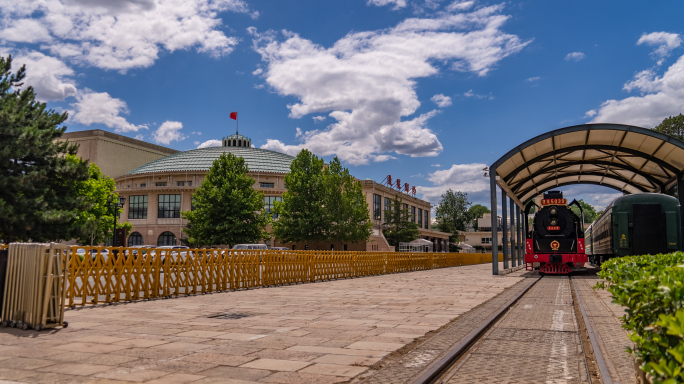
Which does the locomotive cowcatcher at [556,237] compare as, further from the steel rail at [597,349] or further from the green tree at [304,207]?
the green tree at [304,207]

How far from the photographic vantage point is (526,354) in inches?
266

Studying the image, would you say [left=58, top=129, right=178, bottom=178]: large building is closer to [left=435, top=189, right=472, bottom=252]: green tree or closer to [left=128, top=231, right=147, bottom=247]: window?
[left=128, top=231, right=147, bottom=247]: window

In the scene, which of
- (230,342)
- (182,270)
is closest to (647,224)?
(182,270)

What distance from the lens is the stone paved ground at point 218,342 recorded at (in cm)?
561

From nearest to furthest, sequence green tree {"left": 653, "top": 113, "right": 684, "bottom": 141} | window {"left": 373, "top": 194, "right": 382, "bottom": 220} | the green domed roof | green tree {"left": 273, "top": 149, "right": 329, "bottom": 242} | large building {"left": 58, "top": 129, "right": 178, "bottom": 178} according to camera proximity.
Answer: green tree {"left": 273, "top": 149, "right": 329, "bottom": 242}
green tree {"left": 653, "top": 113, "right": 684, "bottom": 141}
the green domed roof
window {"left": 373, "top": 194, "right": 382, "bottom": 220}
large building {"left": 58, "top": 129, "right": 178, "bottom": 178}

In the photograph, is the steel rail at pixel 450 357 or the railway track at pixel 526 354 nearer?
the steel rail at pixel 450 357

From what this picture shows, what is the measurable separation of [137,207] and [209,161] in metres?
12.1

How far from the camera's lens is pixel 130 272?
13.5m

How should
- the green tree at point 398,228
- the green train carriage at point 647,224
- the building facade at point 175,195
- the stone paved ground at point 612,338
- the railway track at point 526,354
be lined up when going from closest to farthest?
1. the railway track at point 526,354
2. the stone paved ground at point 612,338
3. the green train carriage at point 647,224
4. the building facade at point 175,195
5. the green tree at point 398,228

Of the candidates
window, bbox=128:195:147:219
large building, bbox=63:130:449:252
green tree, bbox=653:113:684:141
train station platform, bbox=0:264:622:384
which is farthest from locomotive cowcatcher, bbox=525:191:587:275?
window, bbox=128:195:147:219

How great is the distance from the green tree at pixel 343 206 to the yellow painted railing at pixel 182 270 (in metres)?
24.4

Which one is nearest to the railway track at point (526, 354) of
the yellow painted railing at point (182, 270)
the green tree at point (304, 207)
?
the yellow painted railing at point (182, 270)

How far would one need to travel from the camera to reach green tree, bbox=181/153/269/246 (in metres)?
48.8

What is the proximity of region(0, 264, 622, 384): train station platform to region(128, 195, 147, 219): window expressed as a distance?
6011cm
